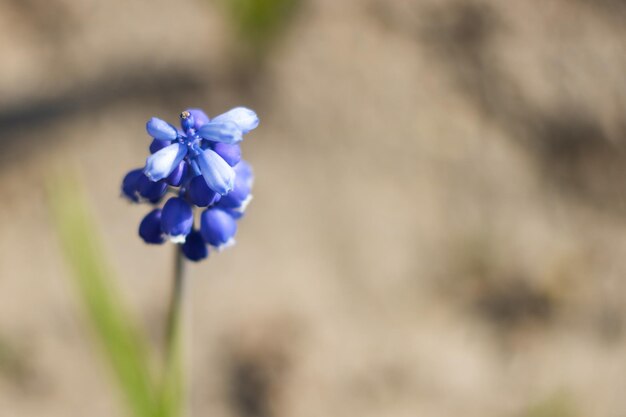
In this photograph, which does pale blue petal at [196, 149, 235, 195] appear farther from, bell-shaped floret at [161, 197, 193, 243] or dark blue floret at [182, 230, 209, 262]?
dark blue floret at [182, 230, 209, 262]

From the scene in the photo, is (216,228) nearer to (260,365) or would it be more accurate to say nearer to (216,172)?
(216,172)

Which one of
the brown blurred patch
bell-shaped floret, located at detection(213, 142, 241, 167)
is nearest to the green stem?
bell-shaped floret, located at detection(213, 142, 241, 167)

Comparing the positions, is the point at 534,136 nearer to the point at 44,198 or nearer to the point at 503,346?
the point at 503,346

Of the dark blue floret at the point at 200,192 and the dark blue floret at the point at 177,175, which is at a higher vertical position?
the dark blue floret at the point at 177,175

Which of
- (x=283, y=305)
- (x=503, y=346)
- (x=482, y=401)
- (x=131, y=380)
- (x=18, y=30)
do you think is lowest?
(x=131, y=380)

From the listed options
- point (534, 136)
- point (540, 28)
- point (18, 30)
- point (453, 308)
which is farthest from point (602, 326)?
point (18, 30)

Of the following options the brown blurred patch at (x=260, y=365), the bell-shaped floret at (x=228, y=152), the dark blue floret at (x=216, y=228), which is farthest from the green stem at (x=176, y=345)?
the brown blurred patch at (x=260, y=365)

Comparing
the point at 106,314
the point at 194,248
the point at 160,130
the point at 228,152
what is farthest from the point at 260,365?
the point at 160,130

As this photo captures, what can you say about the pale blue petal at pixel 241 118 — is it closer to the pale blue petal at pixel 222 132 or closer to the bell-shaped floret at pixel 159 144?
the pale blue petal at pixel 222 132
